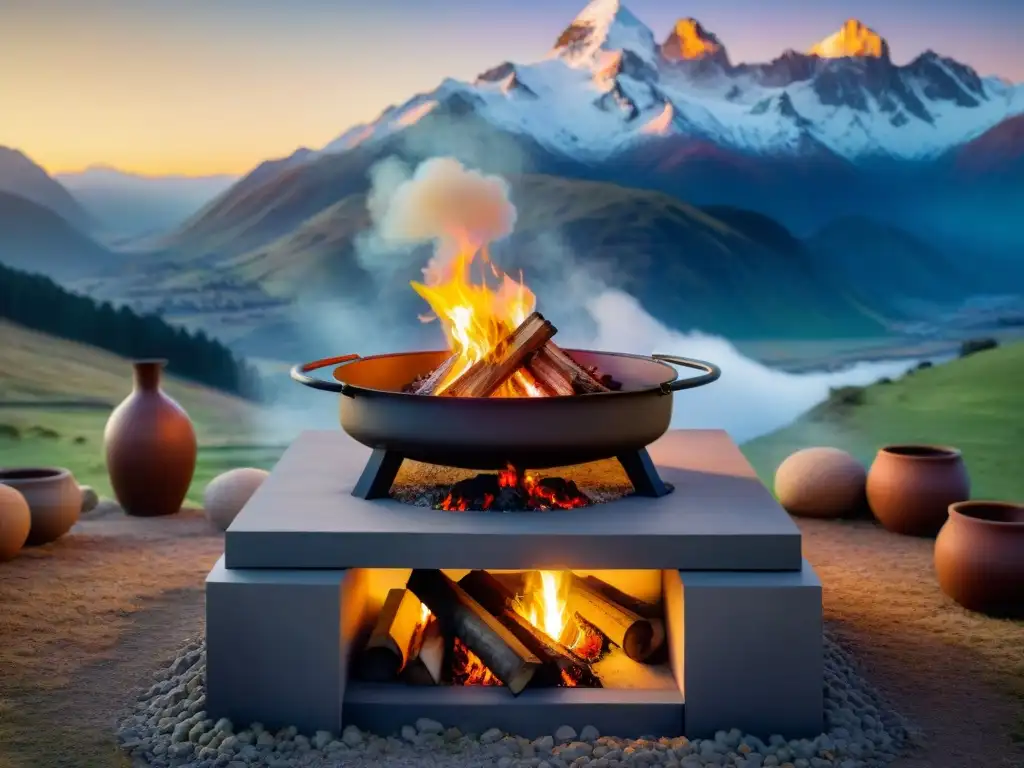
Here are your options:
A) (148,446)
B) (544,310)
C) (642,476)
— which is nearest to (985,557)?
(642,476)

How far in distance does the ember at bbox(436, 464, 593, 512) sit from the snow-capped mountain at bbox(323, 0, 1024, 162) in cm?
377

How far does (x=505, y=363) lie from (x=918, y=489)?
6.87 ft

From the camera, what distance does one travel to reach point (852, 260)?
6699mm

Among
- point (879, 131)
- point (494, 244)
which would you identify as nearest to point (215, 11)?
point (494, 244)

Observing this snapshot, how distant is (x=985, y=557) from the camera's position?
137 inches

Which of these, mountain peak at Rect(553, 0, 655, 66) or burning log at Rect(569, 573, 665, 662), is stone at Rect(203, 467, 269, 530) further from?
mountain peak at Rect(553, 0, 655, 66)

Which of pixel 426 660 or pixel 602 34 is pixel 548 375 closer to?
pixel 426 660

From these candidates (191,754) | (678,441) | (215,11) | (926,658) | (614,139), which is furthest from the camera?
(614,139)

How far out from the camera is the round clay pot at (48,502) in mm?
4277

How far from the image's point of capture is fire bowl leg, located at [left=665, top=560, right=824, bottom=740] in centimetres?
259

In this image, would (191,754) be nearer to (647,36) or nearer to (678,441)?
(678,441)

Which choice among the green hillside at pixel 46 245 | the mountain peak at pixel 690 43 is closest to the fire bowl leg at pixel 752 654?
the mountain peak at pixel 690 43

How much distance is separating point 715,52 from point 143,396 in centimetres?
350

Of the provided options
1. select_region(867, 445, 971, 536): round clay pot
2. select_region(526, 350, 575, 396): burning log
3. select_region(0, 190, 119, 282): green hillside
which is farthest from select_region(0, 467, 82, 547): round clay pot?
select_region(867, 445, 971, 536): round clay pot
